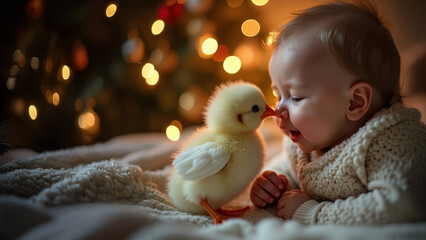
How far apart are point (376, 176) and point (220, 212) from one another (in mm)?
392

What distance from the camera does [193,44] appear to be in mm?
1904

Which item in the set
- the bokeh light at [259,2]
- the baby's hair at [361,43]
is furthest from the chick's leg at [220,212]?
the bokeh light at [259,2]

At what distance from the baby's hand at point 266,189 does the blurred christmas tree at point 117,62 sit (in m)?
1.05

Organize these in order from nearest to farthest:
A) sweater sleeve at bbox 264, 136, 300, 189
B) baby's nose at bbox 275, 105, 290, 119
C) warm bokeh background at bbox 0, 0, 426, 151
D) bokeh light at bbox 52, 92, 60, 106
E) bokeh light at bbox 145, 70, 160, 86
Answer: baby's nose at bbox 275, 105, 290, 119 < sweater sleeve at bbox 264, 136, 300, 189 < warm bokeh background at bbox 0, 0, 426, 151 < bokeh light at bbox 52, 92, 60, 106 < bokeh light at bbox 145, 70, 160, 86

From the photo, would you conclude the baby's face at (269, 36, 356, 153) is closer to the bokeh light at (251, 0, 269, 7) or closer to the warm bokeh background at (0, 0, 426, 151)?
the warm bokeh background at (0, 0, 426, 151)

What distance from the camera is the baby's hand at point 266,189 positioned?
2.86 feet

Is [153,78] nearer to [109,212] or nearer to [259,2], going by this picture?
[259,2]

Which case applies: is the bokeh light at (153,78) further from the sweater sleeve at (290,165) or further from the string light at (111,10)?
the sweater sleeve at (290,165)

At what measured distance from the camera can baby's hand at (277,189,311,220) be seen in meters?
0.82

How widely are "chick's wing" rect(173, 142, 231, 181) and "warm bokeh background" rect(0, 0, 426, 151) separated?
726 mm

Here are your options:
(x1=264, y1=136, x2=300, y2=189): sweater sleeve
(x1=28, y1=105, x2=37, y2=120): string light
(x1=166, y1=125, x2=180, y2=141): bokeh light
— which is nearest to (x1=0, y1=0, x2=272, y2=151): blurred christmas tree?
(x1=28, y1=105, x2=37, y2=120): string light

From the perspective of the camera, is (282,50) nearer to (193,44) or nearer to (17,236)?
(17,236)

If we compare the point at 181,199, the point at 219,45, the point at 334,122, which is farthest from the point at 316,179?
the point at 219,45

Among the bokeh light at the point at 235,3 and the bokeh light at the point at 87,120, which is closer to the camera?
the bokeh light at the point at 87,120
